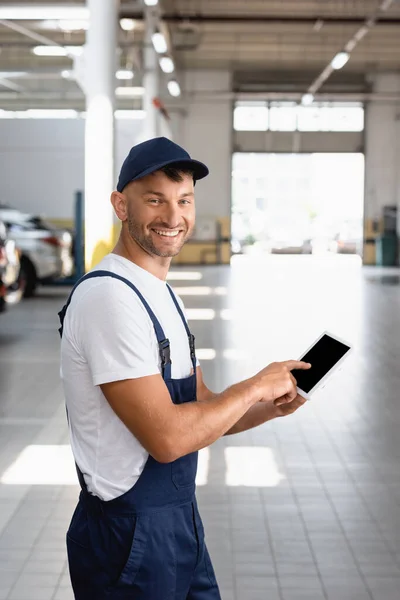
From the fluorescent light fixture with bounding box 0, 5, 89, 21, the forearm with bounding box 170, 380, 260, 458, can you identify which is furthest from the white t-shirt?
the fluorescent light fixture with bounding box 0, 5, 89, 21

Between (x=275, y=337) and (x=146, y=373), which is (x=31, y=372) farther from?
(x=146, y=373)

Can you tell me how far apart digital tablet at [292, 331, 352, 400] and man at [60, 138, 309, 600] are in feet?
0.21

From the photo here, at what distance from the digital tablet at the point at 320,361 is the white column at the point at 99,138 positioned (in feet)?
37.3

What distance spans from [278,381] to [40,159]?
66.8ft

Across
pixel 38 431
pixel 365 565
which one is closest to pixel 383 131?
pixel 38 431

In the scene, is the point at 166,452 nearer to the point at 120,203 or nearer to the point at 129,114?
→ the point at 120,203

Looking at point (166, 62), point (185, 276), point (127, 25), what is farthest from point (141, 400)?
point (185, 276)

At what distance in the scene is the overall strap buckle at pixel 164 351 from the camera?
191 cm

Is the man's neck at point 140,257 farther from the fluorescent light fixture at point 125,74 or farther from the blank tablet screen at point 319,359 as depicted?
the fluorescent light fixture at point 125,74

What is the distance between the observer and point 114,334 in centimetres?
183

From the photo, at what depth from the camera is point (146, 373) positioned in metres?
1.83

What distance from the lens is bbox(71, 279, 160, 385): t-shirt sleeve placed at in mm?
1822

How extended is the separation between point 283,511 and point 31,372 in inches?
195

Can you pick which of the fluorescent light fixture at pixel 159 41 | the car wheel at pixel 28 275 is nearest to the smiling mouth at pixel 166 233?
the car wheel at pixel 28 275
